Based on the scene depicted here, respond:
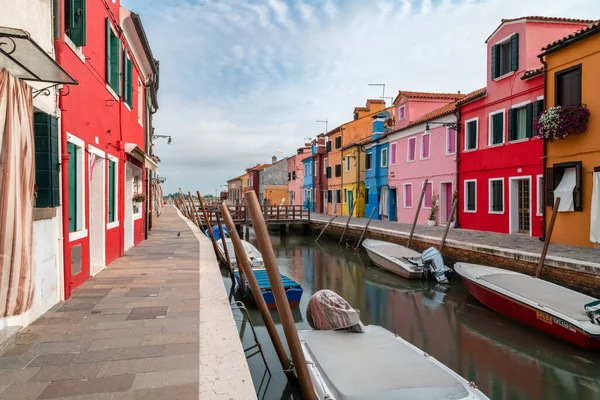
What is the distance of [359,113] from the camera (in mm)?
32156

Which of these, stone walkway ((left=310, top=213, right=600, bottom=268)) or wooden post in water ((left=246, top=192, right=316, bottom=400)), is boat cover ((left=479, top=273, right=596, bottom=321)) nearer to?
stone walkway ((left=310, top=213, right=600, bottom=268))

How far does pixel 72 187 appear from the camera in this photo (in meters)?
5.82

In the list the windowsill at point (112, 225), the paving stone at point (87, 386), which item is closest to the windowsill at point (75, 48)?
the windowsill at point (112, 225)

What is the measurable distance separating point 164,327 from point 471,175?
1539 cm

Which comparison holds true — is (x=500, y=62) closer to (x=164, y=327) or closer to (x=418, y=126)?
(x=418, y=126)

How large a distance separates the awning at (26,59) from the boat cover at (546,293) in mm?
7760

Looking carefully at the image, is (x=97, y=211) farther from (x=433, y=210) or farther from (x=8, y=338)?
(x=433, y=210)

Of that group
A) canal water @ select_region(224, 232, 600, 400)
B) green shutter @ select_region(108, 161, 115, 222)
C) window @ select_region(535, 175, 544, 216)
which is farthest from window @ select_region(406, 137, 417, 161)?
green shutter @ select_region(108, 161, 115, 222)

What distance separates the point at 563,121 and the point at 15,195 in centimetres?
1284

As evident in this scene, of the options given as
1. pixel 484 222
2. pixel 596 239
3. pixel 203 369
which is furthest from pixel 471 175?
pixel 203 369

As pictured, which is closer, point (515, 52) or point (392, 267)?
point (392, 267)

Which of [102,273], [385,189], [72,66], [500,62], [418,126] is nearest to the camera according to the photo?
[72,66]

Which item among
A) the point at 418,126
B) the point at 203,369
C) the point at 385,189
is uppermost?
the point at 418,126

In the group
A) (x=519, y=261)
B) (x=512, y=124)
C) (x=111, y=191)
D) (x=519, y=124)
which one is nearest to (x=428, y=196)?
(x=512, y=124)
